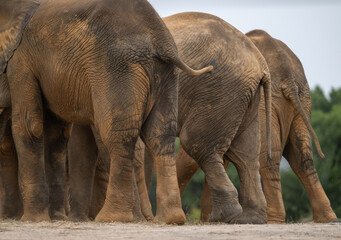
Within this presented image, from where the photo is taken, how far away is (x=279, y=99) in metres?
12.2

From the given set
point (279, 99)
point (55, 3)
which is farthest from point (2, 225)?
point (279, 99)

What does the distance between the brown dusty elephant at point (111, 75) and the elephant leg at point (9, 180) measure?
76cm

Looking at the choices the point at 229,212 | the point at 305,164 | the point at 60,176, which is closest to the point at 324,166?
the point at 305,164

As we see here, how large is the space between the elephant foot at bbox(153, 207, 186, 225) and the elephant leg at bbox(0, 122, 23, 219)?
79.0 inches

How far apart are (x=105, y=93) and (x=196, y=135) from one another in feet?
5.75

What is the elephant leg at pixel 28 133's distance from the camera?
9.58 m

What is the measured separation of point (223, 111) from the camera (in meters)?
10.4

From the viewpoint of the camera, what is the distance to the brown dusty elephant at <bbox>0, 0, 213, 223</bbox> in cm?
890

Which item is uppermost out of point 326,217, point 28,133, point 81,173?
point 28,133

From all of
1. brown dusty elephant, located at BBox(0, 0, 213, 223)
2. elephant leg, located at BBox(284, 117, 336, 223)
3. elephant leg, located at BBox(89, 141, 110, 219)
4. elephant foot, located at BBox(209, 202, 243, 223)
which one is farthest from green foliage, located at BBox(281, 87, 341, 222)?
brown dusty elephant, located at BBox(0, 0, 213, 223)

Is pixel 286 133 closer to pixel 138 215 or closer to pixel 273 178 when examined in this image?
pixel 273 178

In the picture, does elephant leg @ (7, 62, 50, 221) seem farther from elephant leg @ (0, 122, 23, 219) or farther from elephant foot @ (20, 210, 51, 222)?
elephant leg @ (0, 122, 23, 219)

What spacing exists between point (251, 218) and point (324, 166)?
13355 mm

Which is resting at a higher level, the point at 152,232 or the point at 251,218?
the point at 152,232
